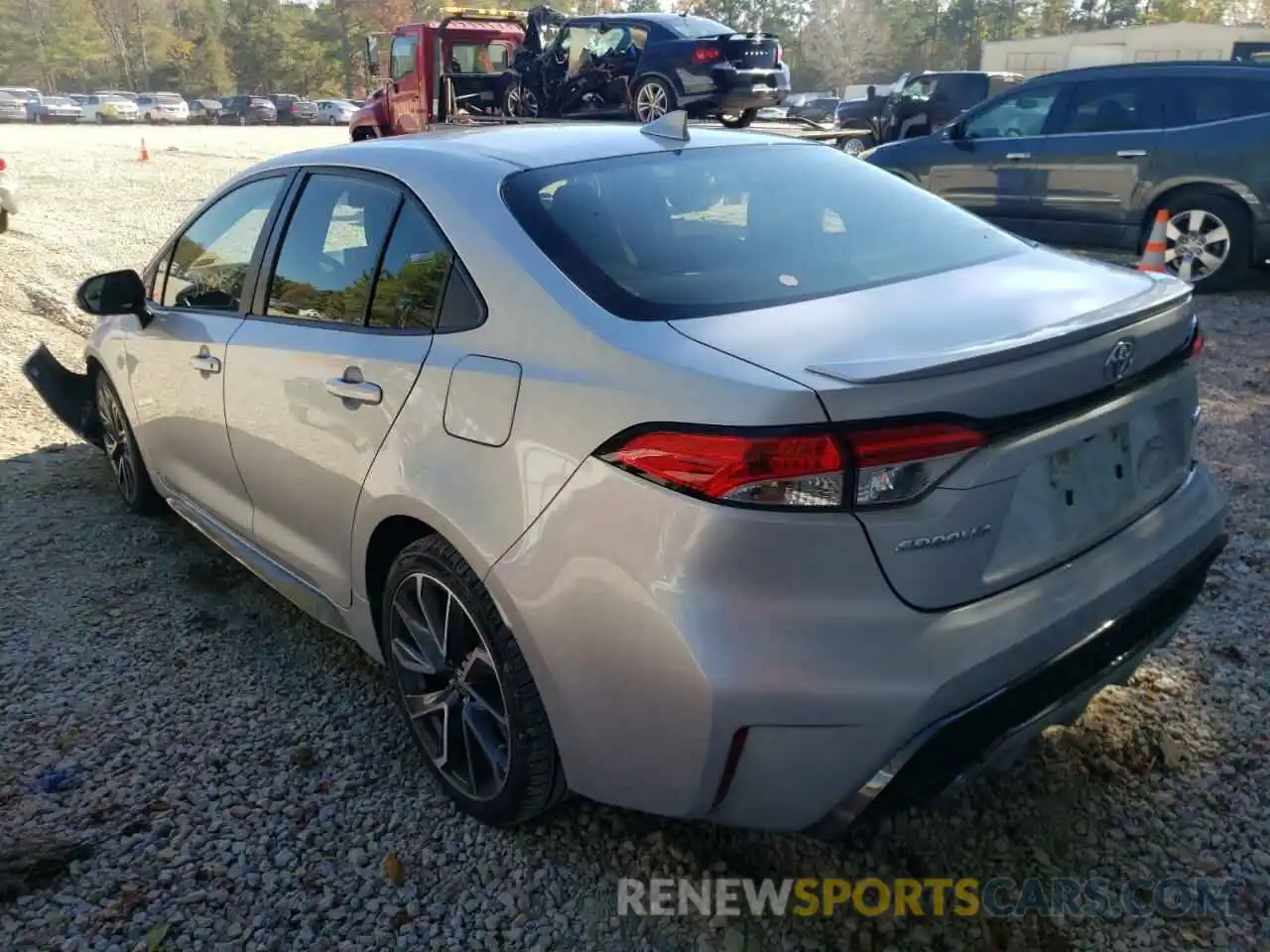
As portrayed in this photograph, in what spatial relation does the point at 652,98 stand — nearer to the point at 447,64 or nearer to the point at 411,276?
the point at 447,64

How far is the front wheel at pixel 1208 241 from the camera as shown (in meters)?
7.64

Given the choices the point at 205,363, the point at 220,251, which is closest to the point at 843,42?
the point at 220,251

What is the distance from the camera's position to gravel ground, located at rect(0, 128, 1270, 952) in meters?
2.29

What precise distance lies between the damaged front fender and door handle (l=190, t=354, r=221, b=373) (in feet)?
5.62

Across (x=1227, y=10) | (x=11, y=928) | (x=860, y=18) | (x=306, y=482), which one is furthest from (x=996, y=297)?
(x=1227, y=10)

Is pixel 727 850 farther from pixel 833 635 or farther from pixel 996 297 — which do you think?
pixel 996 297

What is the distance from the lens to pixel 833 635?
72.3 inches

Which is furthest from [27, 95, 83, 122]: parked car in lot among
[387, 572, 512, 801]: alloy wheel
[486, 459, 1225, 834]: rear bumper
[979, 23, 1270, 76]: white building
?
[486, 459, 1225, 834]: rear bumper

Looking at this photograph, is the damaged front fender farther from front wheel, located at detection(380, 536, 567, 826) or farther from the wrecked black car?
the wrecked black car

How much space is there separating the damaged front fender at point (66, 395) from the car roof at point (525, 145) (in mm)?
2167

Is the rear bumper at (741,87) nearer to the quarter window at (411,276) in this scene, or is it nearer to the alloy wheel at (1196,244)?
the alloy wheel at (1196,244)

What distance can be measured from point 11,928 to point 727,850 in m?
1.65

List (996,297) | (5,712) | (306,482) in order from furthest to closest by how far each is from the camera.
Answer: (5,712) → (306,482) → (996,297)

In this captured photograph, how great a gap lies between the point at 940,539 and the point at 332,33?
282ft
